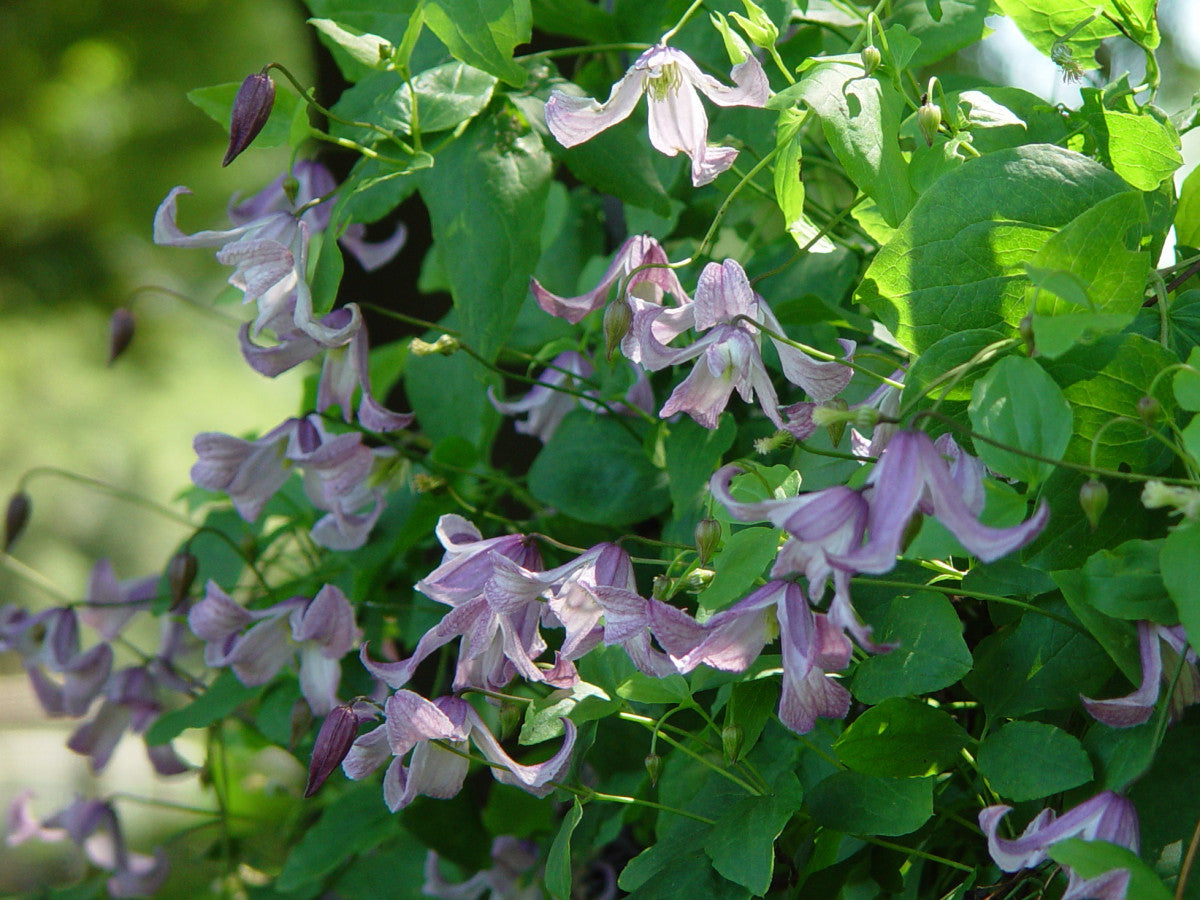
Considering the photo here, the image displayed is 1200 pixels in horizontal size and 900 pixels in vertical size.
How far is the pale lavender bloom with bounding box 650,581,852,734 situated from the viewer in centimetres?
32

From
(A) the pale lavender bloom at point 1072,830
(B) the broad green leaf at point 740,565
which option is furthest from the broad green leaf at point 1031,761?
(B) the broad green leaf at point 740,565

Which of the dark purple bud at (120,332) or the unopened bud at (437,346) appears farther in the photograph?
the dark purple bud at (120,332)

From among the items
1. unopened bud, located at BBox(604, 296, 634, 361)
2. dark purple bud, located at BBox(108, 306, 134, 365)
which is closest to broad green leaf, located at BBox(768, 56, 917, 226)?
unopened bud, located at BBox(604, 296, 634, 361)

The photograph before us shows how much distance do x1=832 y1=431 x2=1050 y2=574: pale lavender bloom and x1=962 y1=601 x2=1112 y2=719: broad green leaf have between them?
11 centimetres

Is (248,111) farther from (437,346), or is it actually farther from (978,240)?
(978,240)

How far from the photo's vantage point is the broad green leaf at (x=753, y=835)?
1.21ft

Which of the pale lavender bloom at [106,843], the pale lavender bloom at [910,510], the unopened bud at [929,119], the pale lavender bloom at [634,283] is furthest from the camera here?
the pale lavender bloom at [106,843]

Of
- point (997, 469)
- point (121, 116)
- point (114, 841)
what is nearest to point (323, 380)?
point (997, 469)

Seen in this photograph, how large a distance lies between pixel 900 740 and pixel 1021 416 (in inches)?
5.7

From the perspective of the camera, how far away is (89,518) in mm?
3838

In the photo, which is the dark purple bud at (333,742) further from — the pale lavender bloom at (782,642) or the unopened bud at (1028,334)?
the unopened bud at (1028,334)

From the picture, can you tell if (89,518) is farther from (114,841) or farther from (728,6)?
(728,6)

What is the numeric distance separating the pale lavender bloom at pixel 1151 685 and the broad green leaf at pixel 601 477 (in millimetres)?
272

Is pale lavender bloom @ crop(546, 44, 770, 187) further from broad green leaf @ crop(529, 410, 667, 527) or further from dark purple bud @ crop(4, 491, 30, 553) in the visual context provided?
dark purple bud @ crop(4, 491, 30, 553)
